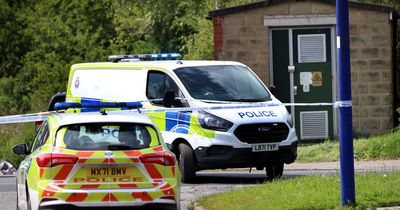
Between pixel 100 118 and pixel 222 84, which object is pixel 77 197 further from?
pixel 222 84

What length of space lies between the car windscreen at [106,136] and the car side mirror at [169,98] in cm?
523

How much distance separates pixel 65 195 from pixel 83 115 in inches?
51.5

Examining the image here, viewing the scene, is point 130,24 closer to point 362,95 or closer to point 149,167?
point 362,95

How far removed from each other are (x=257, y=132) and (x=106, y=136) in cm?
515

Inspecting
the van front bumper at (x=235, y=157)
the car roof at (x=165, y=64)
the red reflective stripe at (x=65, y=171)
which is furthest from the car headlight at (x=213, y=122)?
the red reflective stripe at (x=65, y=171)

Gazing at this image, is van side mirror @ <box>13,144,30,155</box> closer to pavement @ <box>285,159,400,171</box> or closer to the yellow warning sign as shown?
pavement @ <box>285,159,400,171</box>

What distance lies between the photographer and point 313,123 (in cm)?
2530

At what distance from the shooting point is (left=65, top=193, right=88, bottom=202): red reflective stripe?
11773 mm

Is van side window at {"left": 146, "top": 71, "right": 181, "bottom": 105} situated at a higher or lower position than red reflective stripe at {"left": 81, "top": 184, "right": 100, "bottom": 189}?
higher

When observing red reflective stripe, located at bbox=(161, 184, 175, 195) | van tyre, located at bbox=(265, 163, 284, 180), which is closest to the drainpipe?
van tyre, located at bbox=(265, 163, 284, 180)

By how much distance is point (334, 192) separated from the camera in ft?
44.1

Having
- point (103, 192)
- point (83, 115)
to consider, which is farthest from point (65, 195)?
point (83, 115)

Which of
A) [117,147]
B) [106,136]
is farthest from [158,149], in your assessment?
[106,136]

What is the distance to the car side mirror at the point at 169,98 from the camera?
700 inches
